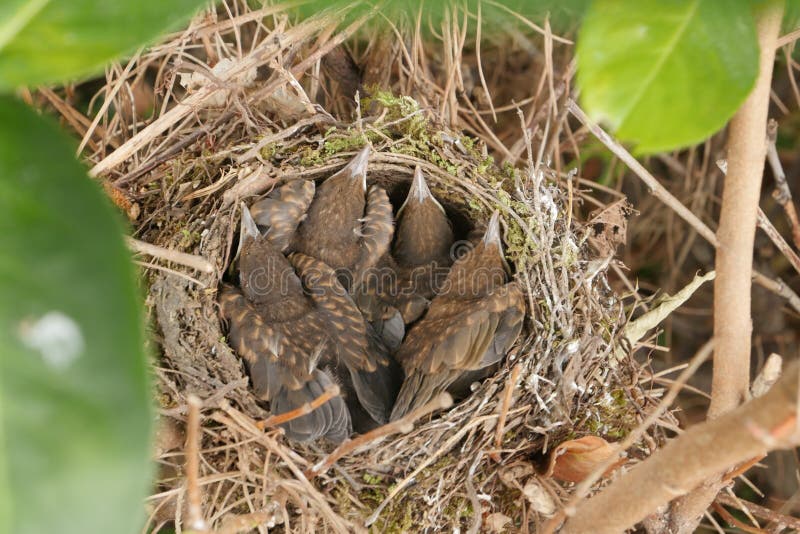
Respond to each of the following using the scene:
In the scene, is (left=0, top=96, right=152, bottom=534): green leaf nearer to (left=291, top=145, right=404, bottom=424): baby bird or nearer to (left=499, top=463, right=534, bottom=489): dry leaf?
(left=499, top=463, right=534, bottom=489): dry leaf

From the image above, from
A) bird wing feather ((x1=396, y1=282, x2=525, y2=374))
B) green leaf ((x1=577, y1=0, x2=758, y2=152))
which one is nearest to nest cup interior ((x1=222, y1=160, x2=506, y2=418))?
bird wing feather ((x1=396, y1=282, x2=525, y2=374))

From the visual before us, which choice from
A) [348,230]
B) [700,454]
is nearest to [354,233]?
[348,230]

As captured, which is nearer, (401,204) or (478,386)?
(478,386)

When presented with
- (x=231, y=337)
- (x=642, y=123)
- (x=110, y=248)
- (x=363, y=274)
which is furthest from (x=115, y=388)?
(x=363, y=274)

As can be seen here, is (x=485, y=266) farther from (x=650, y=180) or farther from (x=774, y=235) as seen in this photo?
(x=774, y=235)

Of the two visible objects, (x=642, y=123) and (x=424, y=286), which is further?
(x=424, y=286)

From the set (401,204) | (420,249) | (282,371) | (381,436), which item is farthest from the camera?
(401,204)

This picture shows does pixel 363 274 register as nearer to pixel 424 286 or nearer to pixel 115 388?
pixel 424 286
